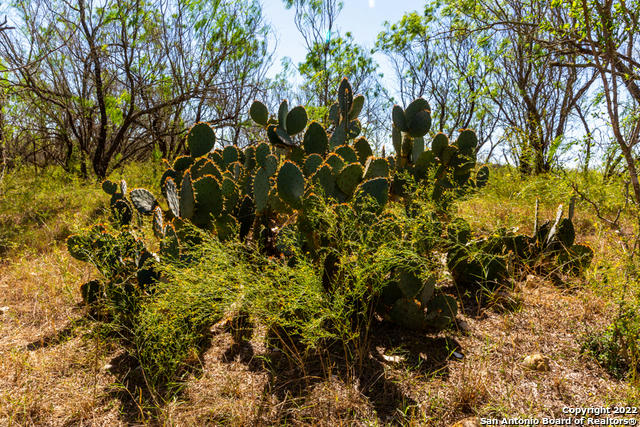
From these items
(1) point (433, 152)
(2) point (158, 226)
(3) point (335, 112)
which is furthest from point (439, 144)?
(2) point (158, 226)

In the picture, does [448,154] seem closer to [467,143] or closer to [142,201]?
[467,143]

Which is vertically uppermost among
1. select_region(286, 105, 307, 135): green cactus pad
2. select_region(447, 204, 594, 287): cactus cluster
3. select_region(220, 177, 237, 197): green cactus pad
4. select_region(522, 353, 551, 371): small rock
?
select_region(286, 105, 307, 135): green cactus pad

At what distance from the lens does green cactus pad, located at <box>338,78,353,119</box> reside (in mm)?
2676

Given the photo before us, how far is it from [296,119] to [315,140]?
0.24 meters

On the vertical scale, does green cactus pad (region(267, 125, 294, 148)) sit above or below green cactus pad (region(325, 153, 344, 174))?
above

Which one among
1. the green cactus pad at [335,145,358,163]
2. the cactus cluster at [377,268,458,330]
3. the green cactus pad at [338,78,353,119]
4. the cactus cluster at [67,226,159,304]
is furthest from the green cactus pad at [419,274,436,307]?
the green cactus pad at [338,78,353,119]

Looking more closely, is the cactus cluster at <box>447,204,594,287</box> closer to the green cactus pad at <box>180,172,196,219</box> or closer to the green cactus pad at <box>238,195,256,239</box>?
the green cactus pad at <box>238,195,256,239</box>

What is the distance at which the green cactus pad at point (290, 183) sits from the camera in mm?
1936

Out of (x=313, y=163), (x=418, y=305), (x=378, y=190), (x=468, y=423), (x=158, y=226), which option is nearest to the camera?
(x=468, y=423)

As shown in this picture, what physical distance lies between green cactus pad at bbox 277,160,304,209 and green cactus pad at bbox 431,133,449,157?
1156 mm

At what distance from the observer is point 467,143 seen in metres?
2.60

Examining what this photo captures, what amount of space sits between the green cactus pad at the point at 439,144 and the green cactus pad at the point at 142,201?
1.93 meters

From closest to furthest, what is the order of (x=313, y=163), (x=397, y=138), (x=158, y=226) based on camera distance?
(x=158, y=226) < (x=313, y=163) < (x=397, y=138)

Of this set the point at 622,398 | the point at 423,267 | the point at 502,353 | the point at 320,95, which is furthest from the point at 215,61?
the point at 622,398
